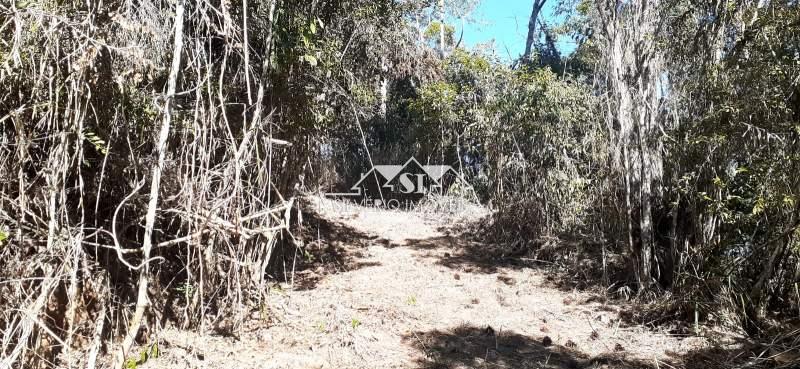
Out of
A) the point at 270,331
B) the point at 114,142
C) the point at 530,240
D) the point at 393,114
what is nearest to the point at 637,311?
the point at 530,240

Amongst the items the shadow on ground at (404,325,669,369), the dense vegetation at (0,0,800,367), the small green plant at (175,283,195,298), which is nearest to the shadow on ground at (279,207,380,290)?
the dense vegetation at (0,0,800,367)

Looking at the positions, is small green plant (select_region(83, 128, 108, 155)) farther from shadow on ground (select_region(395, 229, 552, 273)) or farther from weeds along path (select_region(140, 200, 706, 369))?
shadow on ground (select_region(395, 229, 552, 273))

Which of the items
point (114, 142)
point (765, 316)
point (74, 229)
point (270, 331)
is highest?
point (114, 142)

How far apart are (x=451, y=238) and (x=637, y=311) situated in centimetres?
352

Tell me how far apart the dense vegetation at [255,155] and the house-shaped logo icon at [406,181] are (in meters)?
4.32

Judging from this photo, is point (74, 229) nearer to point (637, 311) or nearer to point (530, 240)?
point (637, 311)

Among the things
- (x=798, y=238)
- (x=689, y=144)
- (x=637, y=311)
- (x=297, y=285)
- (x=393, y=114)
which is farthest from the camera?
(x=393, y=114)

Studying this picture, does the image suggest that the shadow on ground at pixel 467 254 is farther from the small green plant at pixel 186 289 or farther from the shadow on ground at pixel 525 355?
the small green plant at pixel 186 289

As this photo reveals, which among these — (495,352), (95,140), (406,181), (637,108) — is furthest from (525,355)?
(406,181)

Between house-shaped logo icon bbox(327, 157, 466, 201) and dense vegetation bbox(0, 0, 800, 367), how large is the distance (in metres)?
4.32

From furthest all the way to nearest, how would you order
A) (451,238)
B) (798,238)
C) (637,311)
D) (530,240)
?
1. (451,238)
2. (530,240)
3. (637,311)
4. (798,238)

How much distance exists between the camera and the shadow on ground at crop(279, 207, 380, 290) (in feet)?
17.7

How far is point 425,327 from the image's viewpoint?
13.6 ft

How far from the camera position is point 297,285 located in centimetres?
500
